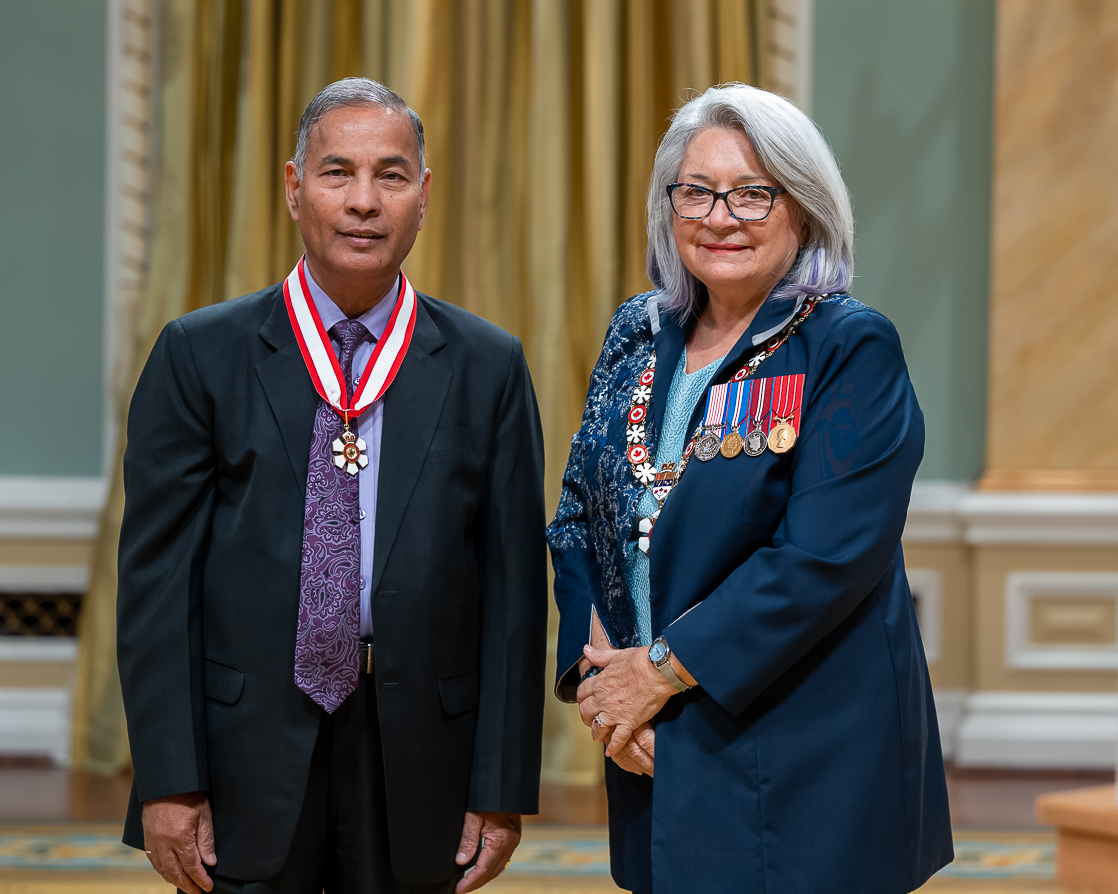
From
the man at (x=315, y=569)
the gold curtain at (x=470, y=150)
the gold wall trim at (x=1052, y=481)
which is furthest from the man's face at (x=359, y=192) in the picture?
the gold wall trim at (x=1052, y=481)

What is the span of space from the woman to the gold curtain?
236cm

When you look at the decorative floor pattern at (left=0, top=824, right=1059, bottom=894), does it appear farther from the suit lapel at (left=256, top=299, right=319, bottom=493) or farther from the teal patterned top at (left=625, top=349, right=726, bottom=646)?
the suit lapel at (left=256, top=299, right=319, bottom=493)

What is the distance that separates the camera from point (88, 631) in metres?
3.98

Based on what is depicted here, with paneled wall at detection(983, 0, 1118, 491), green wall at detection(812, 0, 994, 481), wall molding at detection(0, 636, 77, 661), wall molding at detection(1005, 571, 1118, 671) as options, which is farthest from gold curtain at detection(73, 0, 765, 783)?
wall molding at detection(1005, 571, 1118, 671)

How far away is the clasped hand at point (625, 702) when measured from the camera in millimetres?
1571

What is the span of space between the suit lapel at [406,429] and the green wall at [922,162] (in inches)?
112

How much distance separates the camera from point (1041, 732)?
161 inches

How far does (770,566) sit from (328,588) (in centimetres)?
59

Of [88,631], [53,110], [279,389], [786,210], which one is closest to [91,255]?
[53,110]

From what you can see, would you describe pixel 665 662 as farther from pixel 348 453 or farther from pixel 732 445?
pixel 348 453

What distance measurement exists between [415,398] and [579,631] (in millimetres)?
416

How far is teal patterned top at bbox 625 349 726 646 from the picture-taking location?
1.64 m

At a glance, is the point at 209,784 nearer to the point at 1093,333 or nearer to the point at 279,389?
the point at 279,389

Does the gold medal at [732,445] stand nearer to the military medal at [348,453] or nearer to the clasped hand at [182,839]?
the military medal at [348,453]
